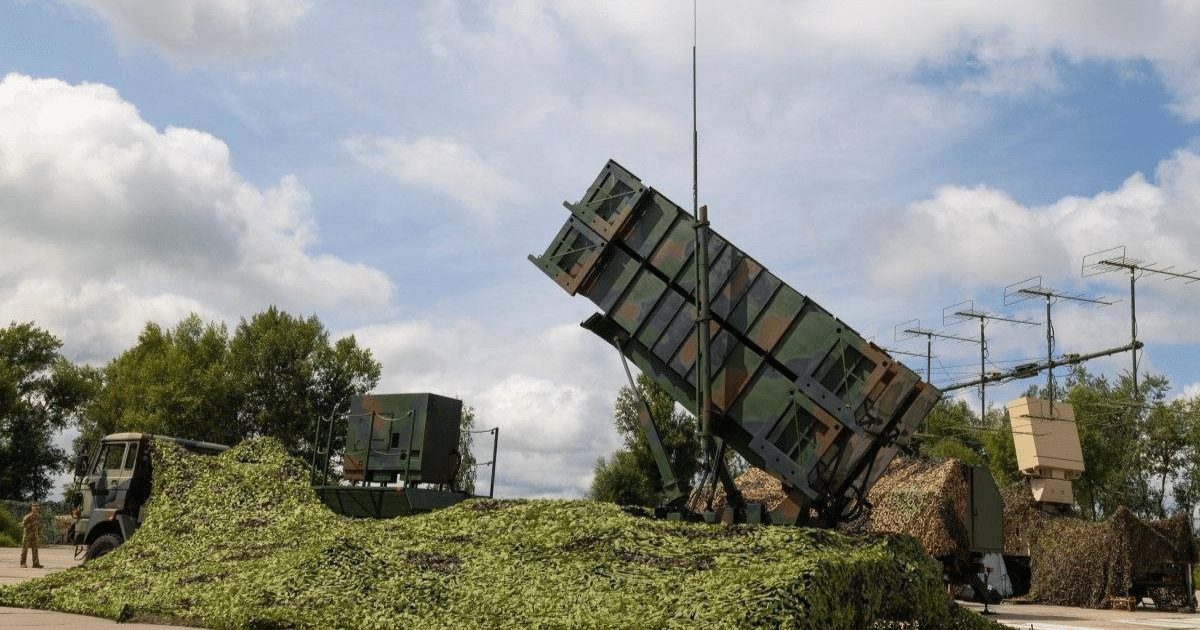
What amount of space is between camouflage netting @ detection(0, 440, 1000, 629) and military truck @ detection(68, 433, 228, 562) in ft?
12.5

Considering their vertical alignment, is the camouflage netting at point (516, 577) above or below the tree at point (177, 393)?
below

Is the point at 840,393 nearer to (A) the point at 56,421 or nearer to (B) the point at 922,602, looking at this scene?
(B) the point at 922,602

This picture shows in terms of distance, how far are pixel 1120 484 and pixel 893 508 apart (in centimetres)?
3278

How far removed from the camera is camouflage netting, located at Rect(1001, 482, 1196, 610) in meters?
21.0

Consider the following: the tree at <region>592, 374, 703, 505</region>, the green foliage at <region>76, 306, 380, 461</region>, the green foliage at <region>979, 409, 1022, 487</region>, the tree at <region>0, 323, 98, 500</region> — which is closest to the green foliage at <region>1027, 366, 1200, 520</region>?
the green foliage at <region>979, 409, 1022, 487</region>

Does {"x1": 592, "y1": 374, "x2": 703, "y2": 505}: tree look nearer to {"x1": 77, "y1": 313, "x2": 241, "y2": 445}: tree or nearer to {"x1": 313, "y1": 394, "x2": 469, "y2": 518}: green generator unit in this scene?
{"x1": 77, "y1": 313, "x2": 241, "y2": 445}: tree

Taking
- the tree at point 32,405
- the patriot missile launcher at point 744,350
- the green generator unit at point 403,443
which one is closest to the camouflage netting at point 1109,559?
the patriot missile launcher at point 744,350

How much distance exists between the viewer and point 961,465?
1903 cm

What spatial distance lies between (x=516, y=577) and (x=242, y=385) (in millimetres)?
37279

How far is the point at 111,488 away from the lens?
17062 millimetres

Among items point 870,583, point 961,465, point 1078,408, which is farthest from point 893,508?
point 1078,408

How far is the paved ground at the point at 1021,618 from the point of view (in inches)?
406

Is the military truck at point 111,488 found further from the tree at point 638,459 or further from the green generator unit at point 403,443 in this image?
the tree at point 638,459

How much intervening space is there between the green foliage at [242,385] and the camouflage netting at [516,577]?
3102 cm
